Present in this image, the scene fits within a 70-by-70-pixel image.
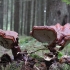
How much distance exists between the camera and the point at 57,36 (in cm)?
114

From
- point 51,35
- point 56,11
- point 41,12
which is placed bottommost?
point 51,35

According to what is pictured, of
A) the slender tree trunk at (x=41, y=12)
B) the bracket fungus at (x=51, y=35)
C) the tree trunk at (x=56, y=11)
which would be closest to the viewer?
the bracket fungus at (x=51, y=35)

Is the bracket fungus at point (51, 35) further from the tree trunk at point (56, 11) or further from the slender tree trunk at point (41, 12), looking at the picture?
the slender tree trunk at point (41, 12)

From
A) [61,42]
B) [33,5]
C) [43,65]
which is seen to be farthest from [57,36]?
[33,5]

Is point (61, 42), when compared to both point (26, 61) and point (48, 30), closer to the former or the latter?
point (48, 30)

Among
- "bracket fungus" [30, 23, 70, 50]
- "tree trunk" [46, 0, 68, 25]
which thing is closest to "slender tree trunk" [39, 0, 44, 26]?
"tree trunk" [46, 0, 68, 25]

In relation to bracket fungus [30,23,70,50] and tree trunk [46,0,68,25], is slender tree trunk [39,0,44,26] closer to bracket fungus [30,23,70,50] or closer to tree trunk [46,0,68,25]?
tree trunk [46,0,68,25]

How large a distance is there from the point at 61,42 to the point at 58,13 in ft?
18.8

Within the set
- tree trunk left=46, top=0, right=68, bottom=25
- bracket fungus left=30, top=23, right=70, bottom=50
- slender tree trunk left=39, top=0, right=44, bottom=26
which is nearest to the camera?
bracket fungus left=30, top=23, right=70, bottom=50

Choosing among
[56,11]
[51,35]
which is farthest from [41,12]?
[51,35]

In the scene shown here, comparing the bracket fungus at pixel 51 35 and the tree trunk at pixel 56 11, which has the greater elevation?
the tree trunk at pixel 56 11

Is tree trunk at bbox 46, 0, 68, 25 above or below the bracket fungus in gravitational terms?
above

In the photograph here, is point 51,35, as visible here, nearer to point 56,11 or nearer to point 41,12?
point 56,11

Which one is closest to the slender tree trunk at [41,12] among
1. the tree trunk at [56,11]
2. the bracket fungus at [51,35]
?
the tree trunk at [56,11]
